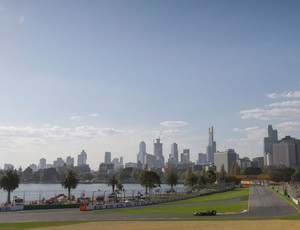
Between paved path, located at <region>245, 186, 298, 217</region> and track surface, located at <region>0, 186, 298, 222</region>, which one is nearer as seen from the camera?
track surface, located at <region>0, 186, 298, 222</region>

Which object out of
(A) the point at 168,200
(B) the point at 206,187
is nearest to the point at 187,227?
(A) the point at 168,200

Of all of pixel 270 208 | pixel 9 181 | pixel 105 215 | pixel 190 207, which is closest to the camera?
pixel 105 215

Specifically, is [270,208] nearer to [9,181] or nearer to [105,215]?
[105,215]

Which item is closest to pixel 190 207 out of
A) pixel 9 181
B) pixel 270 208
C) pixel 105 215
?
pixel 270 208

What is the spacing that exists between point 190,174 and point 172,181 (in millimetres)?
21001

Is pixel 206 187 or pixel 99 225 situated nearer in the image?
pixel 99 225

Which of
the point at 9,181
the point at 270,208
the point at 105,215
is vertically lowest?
the point at 105,215

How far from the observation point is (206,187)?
557ft

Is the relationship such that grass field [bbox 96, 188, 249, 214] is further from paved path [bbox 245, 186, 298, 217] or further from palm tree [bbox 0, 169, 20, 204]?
palm tree [bbox 0, 169, 20, 204]

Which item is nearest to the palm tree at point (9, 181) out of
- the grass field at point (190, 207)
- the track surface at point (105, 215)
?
the track surface at point (105, 215)

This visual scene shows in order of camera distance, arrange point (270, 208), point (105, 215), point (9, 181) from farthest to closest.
Result: point (9, 181), point (270, 208), point (105, 215)

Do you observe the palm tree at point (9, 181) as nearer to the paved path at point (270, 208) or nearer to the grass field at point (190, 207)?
the grass field at point (190, 207)

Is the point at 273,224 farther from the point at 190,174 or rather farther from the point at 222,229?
the point at 190,174

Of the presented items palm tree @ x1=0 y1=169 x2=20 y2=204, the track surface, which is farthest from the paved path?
palm tree @ x1=0 y1=169 x2=20 y2=204
